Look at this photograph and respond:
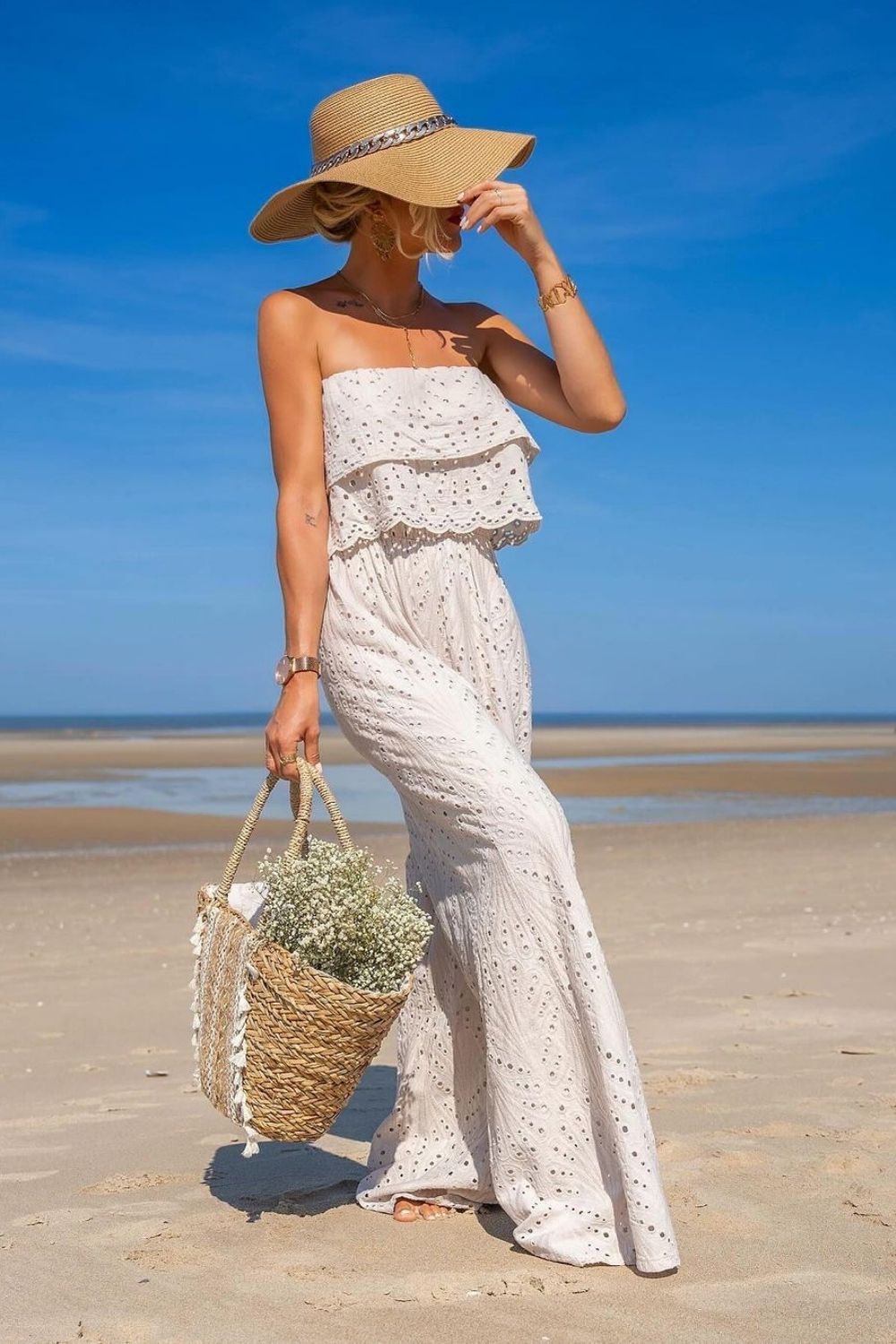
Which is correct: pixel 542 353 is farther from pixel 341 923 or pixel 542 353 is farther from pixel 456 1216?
pixel 456 1216

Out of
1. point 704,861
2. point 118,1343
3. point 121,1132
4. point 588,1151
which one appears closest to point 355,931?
point 588,1151

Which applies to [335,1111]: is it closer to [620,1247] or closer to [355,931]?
[355,931]

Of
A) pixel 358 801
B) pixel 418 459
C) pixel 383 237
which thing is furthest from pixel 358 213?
pixel 358 801

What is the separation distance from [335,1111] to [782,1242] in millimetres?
1031

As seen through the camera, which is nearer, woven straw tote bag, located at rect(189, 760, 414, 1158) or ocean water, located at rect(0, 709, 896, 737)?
woven straw tote bag, located at rect(189, 760, 414, 1158)

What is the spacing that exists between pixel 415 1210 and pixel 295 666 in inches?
52.3

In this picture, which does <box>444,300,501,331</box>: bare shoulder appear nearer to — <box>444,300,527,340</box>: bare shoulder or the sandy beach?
<box>444,300,527,340</box>: bare shoulder

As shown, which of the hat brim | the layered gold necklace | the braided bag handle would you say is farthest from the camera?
Result: the layered gold necklace

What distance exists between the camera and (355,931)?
3020 mm

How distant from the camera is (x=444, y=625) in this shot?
3.37 m

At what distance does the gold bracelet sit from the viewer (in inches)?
132

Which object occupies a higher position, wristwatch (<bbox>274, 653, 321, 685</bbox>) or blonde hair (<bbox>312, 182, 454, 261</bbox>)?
blonde hair (<bbox>312, 182, 454, 261</bbox>)

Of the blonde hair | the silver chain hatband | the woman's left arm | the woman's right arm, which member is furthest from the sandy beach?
the silver chain hatband

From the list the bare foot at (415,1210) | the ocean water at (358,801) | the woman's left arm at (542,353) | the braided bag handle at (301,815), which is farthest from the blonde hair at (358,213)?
the ocean water at (358,801)
